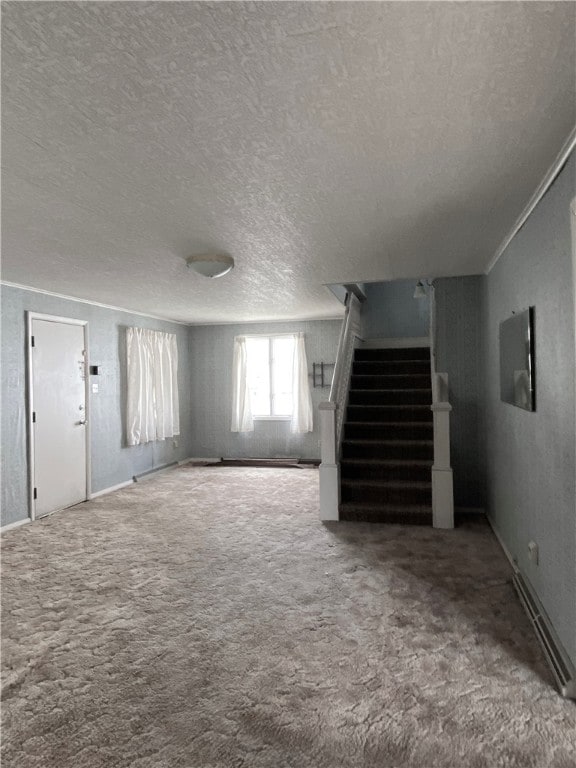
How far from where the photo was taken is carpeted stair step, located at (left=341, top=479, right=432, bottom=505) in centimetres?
434

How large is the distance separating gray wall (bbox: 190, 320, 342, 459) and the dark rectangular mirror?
14.1ft

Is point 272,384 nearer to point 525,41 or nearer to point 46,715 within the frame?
point 46,715

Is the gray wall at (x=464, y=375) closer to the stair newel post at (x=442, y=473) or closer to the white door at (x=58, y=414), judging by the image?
the stair newel post at (x=442, y=473)

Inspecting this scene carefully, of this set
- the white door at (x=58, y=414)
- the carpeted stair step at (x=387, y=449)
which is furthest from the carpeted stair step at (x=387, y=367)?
the white door at (x=58, y=414)

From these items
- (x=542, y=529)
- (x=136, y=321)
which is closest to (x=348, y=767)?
(x=542, y=529)

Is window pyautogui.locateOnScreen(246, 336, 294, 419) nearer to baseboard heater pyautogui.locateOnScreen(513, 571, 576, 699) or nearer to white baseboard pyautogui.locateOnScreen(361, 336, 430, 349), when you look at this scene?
white baseboard pyautogui.locateOnScreen(361, 336, 430, 349)

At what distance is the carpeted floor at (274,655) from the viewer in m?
1.70

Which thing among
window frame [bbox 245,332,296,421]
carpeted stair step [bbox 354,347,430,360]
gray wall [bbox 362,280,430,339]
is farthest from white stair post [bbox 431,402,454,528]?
window frame [bbox 245,332,296,421]

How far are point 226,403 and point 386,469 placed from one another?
398 centimetres

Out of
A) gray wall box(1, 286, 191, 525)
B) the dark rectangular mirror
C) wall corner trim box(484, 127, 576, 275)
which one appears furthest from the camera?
gray wall box(1, 286, 191, 525)

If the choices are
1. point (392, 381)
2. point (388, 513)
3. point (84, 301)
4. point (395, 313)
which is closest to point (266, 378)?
point (395, 313)

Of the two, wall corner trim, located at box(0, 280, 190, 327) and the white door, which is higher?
wall corner trim, located at box(0, 280, 190, 327)

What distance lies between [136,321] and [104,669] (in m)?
5.02

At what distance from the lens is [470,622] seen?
2.52 metres
